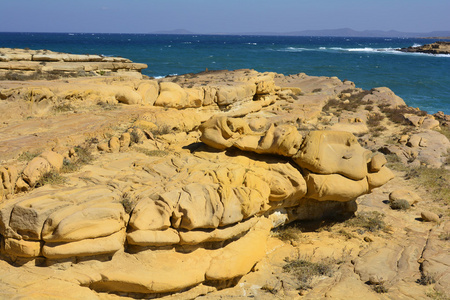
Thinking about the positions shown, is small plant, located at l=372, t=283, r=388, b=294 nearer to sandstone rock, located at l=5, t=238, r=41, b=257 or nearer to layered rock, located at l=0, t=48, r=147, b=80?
sandstone rock, located at l=5, t=238, r=41, b=257

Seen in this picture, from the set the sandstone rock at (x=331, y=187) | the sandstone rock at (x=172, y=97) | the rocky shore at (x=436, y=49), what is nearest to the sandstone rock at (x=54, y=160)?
the sandstone rock at (x=331, y=187)

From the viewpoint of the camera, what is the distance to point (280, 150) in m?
8.89

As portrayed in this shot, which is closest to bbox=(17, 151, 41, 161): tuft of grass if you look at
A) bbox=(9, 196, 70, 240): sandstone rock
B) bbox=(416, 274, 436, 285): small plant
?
bbox=(9, 196, 70, 240): sandstone rock

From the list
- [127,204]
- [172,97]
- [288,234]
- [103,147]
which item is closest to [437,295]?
[288,234]

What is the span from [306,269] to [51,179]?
515 centimetres

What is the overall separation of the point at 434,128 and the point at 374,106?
437cm

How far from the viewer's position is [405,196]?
463 inches

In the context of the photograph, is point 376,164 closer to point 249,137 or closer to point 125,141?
point 249,137

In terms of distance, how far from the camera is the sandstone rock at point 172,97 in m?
14.9

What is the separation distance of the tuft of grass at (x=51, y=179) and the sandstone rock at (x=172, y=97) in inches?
319

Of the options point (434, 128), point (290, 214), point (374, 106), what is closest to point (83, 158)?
point (290, 214)

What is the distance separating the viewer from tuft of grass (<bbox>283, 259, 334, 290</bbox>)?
7.58 m

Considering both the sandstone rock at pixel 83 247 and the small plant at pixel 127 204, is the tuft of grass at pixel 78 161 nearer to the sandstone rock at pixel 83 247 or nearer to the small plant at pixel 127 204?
the small plant at pixel 127 204

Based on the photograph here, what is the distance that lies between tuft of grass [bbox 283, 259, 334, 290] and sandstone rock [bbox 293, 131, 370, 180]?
2063mm
